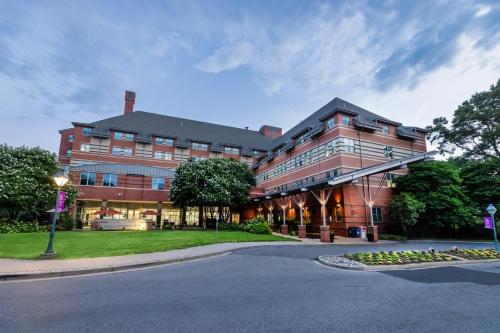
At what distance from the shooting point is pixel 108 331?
4.11m

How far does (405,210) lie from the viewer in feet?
79.1

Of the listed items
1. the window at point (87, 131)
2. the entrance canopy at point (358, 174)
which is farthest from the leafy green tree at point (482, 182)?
the window at point (87, 131)

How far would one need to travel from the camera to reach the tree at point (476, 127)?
33844 millimetres

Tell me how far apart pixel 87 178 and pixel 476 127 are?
2107 inches

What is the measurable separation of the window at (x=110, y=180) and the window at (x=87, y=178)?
1.35 meters

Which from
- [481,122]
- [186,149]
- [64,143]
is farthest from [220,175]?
[64,143]

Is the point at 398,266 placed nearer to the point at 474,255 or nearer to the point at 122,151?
the point at 474,255

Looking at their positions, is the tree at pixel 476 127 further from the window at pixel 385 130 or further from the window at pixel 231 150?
the window at pixel 231 150

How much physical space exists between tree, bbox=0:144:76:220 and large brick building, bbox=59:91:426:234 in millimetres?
8145

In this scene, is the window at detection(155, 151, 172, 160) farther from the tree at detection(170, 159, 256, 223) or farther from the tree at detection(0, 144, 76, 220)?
the tree at detection(0, 144, 76, 220)

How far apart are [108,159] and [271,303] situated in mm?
46125

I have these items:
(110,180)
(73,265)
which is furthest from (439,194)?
(110,180)

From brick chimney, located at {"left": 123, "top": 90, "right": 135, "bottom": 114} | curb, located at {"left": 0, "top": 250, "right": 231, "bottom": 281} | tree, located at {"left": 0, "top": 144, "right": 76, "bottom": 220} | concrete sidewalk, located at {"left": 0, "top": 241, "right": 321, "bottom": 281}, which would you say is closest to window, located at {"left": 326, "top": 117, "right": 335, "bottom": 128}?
concrete sidewalk, located at {"left": 0, "top": 241, "right": 321, "bottom": 281}

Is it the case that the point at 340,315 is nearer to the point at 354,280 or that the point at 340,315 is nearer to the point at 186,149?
the point at 354,280
